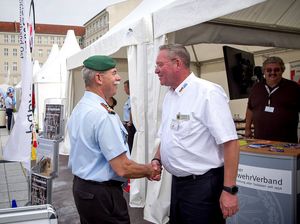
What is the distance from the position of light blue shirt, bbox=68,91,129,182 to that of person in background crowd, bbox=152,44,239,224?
385 mm

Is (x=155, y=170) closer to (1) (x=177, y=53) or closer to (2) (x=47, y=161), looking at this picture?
(1) (x=177, y=53)

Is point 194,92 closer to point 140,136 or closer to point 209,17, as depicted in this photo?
point 209,17

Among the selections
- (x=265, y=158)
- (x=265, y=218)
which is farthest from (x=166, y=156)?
(x=265, y=218)

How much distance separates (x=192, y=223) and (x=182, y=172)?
347 mm

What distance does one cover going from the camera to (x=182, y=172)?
6.88 feet

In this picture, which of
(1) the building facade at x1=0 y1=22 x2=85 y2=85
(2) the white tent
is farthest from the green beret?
(1) the building facade at x1=0 y1=22 x2=85 y2=85

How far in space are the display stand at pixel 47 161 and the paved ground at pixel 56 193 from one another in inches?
42.5

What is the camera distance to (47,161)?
10.5 feet

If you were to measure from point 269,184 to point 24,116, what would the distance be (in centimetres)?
218

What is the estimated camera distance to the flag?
2611 mm

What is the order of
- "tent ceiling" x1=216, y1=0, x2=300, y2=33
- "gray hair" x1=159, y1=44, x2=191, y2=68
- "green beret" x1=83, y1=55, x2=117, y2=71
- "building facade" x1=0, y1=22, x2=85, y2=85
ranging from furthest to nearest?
"building facade" x1=0, y1=22, x2=85, y2=85, "tent ceiling" x1=216, y1=0, x2=300, y2=33, "gray hair" x1=159, y1=44, x2=191, y2=68, "green beret" x1=83, y1=55, x2=117, y2=71

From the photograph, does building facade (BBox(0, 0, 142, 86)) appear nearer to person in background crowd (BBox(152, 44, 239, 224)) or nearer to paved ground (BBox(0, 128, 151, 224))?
paved ground (BBox(0, 128, 151, 224))

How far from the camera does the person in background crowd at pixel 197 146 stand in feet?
6.26

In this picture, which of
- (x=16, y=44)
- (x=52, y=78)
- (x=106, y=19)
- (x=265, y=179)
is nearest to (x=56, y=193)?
(x=265, y=179)
